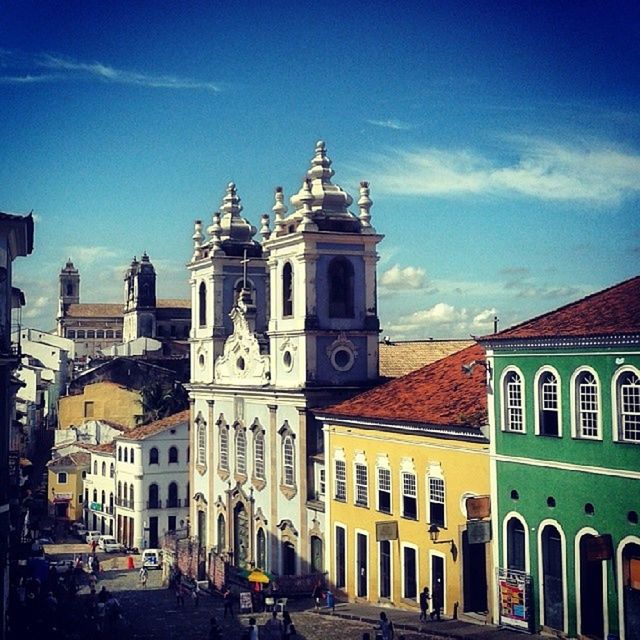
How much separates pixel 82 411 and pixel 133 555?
2107 cm

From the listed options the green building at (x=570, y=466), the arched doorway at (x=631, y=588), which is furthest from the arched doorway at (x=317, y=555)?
the arched doorway at (x=631, y=588)

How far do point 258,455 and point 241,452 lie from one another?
205 cm

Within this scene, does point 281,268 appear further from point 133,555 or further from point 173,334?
point 173,334

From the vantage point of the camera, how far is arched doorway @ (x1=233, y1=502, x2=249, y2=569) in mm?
47062

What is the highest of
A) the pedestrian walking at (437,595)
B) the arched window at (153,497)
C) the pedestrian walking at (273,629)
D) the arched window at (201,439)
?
the arched window at (201,439)

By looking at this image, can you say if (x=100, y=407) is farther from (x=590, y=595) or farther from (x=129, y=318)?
(x=129, y=318)

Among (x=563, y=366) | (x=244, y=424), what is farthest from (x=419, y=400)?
(x=244, y=424)

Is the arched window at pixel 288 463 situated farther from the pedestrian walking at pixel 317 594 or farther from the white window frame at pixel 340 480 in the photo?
the pedestrian walking at pixel 317 594

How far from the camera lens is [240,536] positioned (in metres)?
47.8

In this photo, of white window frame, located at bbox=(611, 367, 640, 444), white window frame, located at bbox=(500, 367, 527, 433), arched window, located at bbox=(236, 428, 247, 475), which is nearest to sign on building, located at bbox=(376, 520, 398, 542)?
white window frame, located at bbox=(500, 367, 527, 433)

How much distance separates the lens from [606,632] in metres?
24.5

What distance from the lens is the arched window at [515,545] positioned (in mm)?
27672

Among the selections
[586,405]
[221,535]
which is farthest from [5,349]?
[221,535]

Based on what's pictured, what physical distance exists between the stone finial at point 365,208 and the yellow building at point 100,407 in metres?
38.0
